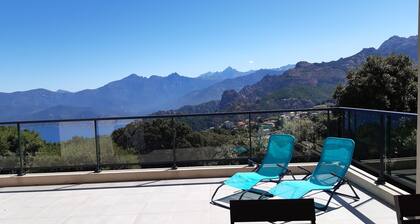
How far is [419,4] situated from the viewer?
362cm

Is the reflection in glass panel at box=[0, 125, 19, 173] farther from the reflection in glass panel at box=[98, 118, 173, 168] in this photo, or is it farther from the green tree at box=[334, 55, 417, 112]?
the green tree at box=[334, 55, 417, 112]

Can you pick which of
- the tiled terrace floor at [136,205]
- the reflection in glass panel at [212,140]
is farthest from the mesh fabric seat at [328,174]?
the reflection in glass panel at [212,140]

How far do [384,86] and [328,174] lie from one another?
1445cm

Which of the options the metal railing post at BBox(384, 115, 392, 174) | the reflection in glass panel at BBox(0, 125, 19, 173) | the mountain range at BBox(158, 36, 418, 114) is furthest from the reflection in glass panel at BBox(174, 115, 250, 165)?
the mountain range at BBox(158, 36, 418, 114)

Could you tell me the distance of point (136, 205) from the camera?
5.48 m

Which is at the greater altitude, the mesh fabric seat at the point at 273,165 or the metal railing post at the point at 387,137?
the metal railing post at the point at 387,137

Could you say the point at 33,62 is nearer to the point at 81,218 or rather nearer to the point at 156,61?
the point at 156,61

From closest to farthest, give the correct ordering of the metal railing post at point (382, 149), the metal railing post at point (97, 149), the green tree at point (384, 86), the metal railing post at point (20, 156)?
the metal railing post at point (382, 149) < the metal railing post at point (20, 156) < the metal railing post at point (97, 149) < the green tree at point (384, 86)

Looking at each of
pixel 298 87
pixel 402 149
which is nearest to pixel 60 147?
pixel 402 149

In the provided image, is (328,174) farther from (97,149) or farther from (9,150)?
(9,150)

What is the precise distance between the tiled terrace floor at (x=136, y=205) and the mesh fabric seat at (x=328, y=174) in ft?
0.92

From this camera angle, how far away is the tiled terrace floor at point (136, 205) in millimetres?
4738

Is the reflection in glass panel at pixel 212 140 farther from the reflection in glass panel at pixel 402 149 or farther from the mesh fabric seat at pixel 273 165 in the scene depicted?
the reflection in glass panel at pixel 402 149

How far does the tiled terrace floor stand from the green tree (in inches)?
527
